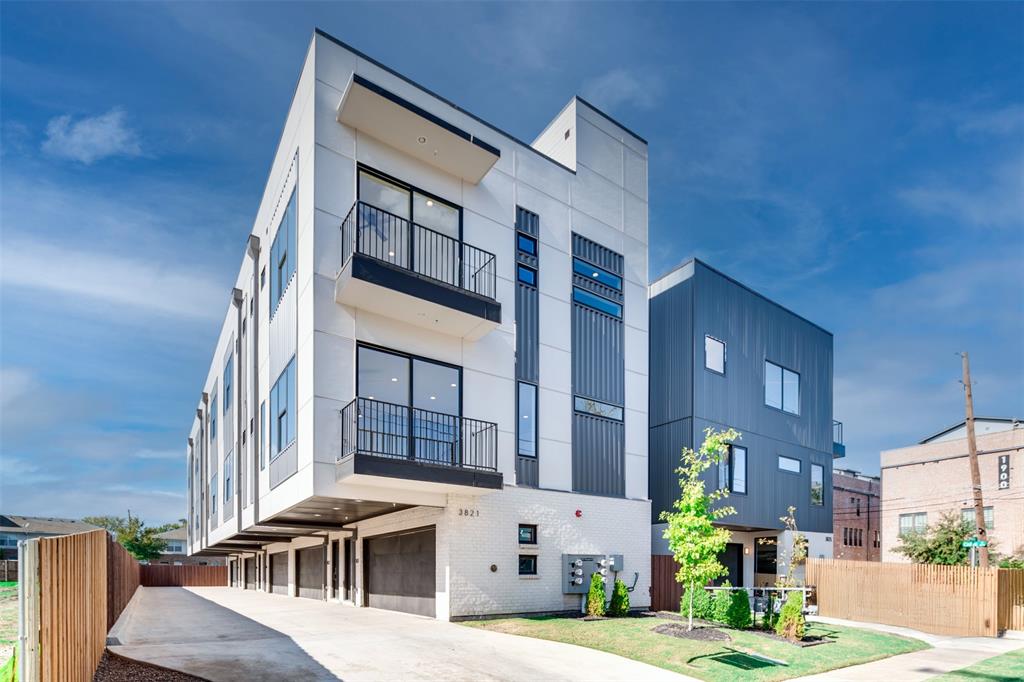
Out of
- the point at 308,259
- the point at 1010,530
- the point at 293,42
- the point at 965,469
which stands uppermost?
the point at 293,42

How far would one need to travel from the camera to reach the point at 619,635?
555 inches

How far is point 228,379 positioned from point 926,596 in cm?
2676

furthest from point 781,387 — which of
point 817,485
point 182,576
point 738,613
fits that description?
point 182,576

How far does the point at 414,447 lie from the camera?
15.9 m

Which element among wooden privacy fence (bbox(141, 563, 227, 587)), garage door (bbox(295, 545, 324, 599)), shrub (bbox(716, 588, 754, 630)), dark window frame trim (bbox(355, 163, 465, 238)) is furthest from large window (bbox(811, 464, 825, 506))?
wooden privacy fence (bbox(141, 563, 227, 587))

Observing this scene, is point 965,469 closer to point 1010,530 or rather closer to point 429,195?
point 1010,530

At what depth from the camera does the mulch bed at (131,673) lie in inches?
347

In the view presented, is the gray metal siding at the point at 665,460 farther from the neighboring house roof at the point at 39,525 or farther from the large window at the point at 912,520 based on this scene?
the neighboring house roof at the point at 39,525

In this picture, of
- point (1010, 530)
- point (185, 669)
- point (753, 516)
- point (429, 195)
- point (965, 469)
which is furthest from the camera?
point (965, 469)

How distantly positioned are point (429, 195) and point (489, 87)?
10.1 m

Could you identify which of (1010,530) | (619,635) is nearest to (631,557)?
(619,635)

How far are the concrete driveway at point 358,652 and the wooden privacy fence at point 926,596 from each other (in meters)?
12.7

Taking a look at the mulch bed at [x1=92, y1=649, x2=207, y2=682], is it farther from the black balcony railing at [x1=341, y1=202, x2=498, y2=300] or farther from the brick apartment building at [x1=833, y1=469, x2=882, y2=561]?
the brick apartment building at [x1=833, y1=469, x2=882, y2=561]

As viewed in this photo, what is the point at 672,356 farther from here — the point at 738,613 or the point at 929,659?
the point at 929,659
